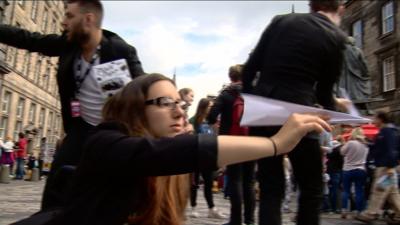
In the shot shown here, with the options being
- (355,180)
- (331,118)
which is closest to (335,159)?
(355,180)

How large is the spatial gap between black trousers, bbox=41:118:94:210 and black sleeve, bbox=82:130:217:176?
1.87ft

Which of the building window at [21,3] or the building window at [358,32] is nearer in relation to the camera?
the building window at [358,32]

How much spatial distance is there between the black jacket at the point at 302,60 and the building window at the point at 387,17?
72.4 feet

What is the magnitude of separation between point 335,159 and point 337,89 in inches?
257

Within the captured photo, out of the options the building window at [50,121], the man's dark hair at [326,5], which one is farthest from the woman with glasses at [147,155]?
the building window at [50,121]

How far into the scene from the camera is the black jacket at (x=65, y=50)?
2902 millimetres

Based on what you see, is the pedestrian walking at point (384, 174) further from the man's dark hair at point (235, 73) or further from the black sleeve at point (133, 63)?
the black sleeve at point (133, 63)

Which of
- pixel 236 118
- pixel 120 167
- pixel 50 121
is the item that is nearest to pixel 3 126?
pixel 50 121

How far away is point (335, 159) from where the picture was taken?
958 cm

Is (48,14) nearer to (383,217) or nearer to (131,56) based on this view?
(383,217)

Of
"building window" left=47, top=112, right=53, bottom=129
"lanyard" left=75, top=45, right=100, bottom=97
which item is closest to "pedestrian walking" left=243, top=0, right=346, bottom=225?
"lanyard" left=75, top=45, right=100, bottom=97

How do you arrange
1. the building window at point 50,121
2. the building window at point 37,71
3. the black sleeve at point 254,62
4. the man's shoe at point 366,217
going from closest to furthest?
the black sleeve at point 254,62 < the man's shoe at point 366,217 < the building window at point 37,71 < the building window at point 50,121

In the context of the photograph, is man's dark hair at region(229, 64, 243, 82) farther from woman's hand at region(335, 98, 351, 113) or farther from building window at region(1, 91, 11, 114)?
building window at region(1, 91, 11, 114)

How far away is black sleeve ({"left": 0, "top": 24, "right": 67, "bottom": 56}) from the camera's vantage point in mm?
3002
